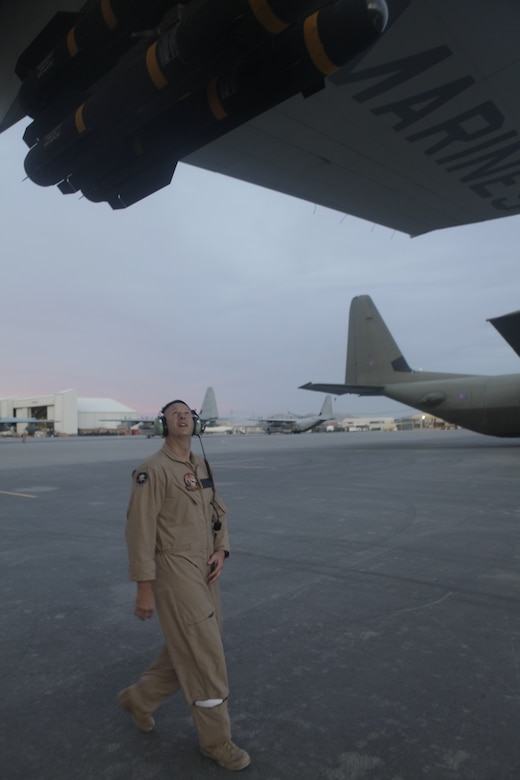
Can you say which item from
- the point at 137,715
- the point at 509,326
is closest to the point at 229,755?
the point at 137,715

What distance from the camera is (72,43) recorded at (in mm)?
2926

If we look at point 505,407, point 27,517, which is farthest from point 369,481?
point 505,407

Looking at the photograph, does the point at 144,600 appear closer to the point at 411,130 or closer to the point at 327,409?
the point at 411,130

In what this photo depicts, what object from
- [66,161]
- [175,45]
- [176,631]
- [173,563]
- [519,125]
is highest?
[519,125]

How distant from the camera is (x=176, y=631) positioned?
253 cm

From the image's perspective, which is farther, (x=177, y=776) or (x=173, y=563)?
(x=173, y=563)

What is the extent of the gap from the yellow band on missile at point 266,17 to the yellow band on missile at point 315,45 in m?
0.11

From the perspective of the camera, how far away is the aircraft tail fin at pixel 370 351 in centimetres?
2752

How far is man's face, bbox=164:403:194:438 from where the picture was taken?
2.87 metres

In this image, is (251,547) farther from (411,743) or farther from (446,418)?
(446,418)

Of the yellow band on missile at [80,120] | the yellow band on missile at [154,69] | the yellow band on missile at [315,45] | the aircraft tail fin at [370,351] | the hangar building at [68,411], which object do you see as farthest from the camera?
the hangar building at [68,411]

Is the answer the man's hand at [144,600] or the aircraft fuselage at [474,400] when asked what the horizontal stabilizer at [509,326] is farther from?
the man's hand at [144,600]

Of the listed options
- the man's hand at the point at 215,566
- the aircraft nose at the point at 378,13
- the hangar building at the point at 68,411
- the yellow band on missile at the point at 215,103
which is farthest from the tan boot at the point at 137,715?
the hangar building at the point at 68,411

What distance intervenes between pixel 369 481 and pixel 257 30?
1143cm
